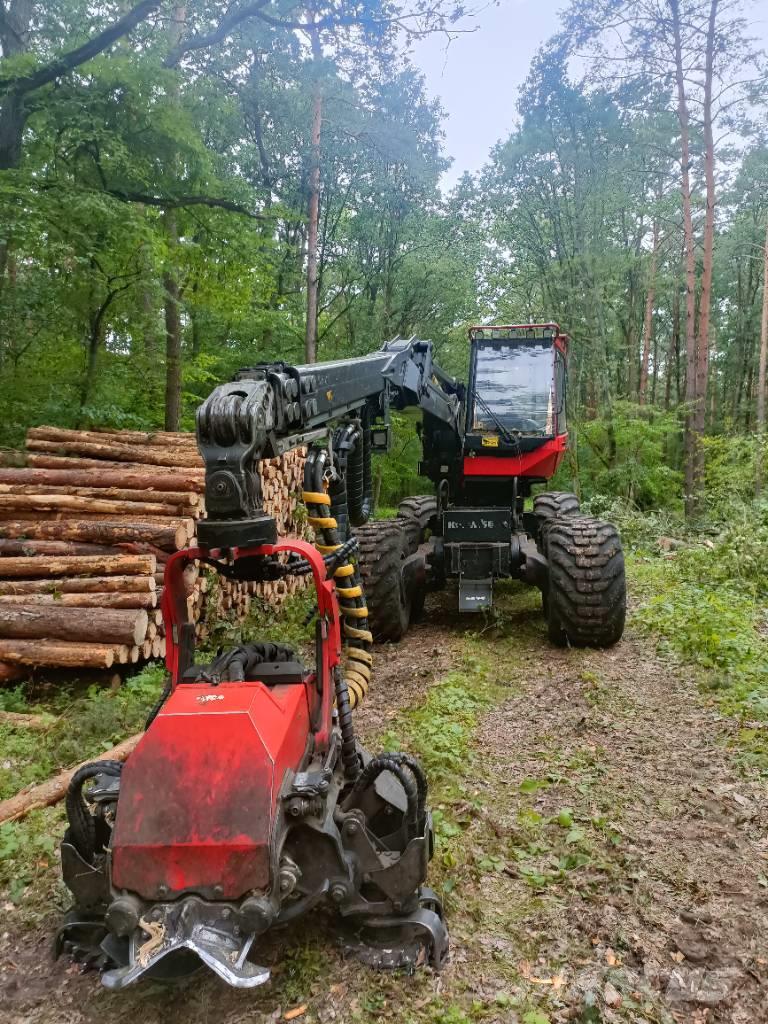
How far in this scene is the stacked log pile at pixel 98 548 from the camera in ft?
17.7

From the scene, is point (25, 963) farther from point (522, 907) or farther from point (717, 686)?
point (717, 686)

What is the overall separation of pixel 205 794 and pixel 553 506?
6.13 metres

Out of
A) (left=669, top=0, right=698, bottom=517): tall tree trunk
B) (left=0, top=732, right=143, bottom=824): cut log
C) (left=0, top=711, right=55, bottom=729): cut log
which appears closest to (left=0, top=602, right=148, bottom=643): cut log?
(left=0, top=711, right=55, bottom=729): cut log

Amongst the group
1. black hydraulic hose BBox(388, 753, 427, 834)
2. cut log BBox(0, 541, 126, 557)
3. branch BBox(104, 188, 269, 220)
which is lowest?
black hydraulic hose BBox(388, 753, 427, 834)

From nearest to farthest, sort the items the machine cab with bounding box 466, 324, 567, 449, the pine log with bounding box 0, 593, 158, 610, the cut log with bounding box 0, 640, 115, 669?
the cut log with bounding box 0, 640, 115, 669 < the pine log with bounding box 0, 593, 158, 610 < the machine cab with bounding box 466, 324, 567, 449

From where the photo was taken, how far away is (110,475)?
7.16m

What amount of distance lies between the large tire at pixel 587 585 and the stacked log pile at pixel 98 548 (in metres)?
3.28

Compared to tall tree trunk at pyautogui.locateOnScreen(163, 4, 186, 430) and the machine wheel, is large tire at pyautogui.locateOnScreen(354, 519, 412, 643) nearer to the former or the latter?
the machine wheel

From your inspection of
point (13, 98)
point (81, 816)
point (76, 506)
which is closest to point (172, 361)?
point (13, 98)

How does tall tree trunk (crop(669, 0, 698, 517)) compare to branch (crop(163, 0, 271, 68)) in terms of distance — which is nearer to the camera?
branch (crop(163, 0, 271, 68))

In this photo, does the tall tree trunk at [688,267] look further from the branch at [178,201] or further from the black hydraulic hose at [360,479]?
the black hydraulic hose at [360,479]

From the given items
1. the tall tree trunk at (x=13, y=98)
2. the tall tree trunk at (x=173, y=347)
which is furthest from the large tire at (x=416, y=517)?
the tall tree trunk at (x=13, y=98)

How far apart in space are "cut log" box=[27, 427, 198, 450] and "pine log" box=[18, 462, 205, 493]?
68 centimetres

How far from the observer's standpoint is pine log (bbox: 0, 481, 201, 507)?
22.1ft
